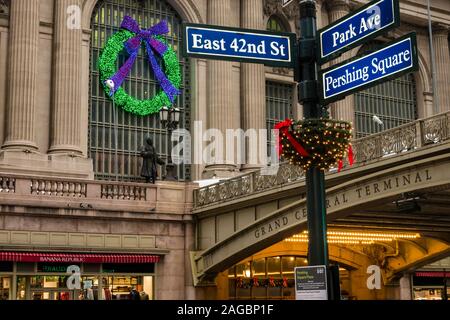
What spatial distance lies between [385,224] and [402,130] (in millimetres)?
9008

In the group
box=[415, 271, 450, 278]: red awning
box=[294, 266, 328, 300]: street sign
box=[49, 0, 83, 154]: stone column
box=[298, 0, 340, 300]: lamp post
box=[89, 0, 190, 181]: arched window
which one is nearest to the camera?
box=[294, 266, 328, 300]: street sign

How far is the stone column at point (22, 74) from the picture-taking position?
1292 inches

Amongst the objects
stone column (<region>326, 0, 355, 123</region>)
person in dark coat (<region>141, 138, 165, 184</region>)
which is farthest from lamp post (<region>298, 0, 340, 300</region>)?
stone column (<region>326, 0, 355, 123</region>)

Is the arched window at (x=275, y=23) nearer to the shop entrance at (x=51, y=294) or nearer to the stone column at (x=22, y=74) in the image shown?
the stone column at (x=22, y=74)

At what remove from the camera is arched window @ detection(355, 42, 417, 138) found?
46.3m

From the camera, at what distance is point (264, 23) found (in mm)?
42344

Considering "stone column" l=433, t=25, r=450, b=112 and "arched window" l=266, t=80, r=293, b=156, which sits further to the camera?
"stone column" l=433, t=25, r=450, b=112

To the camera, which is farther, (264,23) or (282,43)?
(264,23)

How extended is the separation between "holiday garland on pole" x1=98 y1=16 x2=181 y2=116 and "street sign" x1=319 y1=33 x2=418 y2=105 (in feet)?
88.6

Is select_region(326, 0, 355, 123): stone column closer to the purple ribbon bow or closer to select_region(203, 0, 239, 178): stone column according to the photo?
select_region(203, 0, 239, 178): stone column

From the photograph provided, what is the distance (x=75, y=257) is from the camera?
28.1 meters

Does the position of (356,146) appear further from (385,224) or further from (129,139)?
(129,139)
